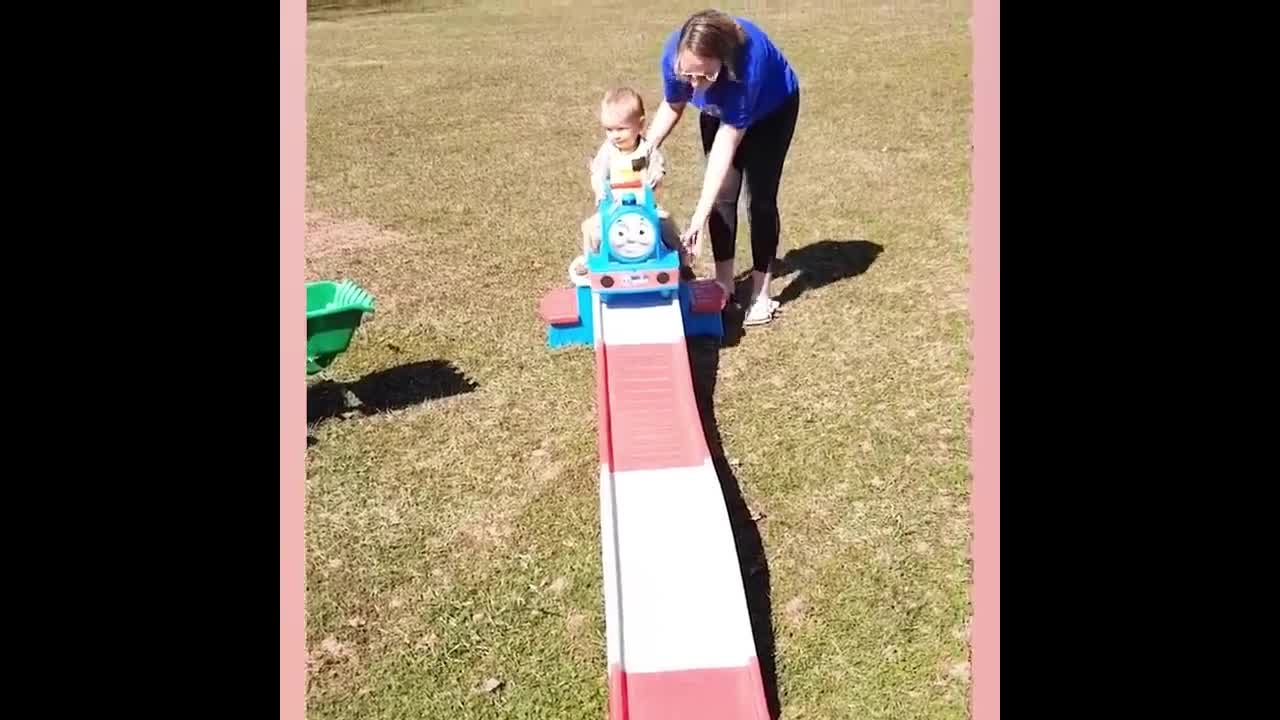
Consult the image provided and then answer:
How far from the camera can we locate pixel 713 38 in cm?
410

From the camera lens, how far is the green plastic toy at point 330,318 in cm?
384

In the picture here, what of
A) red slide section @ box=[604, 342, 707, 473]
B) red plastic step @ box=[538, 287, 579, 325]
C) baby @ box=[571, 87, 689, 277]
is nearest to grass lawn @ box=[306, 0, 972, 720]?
red plastic step @ box=[538, 287, 579, 325]

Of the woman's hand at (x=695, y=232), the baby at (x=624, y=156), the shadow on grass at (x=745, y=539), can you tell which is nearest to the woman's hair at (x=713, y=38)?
the baby at (x=624, y=156)

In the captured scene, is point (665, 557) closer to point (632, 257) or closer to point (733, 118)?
point (632, 257)

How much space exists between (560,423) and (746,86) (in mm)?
1566

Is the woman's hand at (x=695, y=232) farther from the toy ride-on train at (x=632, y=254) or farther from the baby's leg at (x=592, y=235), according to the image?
the baby's leg at (x=592, y=235)

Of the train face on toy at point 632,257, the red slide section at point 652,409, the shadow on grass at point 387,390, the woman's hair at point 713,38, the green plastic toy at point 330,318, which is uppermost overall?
the woman's hair at point 713,38

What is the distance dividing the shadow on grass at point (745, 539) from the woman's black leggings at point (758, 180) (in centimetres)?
55

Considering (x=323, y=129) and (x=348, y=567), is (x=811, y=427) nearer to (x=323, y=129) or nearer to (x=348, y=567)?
(x=348, y=567)

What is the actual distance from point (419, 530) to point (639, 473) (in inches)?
31.4
